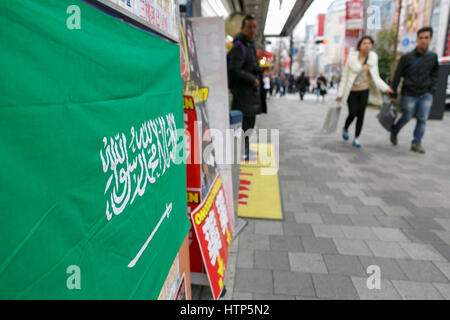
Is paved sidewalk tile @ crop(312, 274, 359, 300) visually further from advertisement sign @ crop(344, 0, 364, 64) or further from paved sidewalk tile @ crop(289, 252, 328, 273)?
advertisement sign @ crop(344, 0, 364, 64)

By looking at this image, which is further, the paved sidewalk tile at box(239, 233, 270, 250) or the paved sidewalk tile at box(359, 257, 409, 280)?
the paved sidewalk tile at box(239, 233, 270, 250)

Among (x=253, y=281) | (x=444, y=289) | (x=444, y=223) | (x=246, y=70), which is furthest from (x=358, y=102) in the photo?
(x=253, y=281)

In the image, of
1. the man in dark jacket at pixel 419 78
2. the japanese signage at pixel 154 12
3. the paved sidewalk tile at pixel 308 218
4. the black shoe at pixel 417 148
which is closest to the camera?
the japanese signage at pixel 154 12

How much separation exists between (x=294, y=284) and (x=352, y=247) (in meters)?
0.85

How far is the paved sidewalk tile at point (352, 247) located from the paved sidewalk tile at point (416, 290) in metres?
0.43

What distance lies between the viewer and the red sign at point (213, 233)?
6.38ft

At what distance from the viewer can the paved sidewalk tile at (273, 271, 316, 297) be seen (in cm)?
227

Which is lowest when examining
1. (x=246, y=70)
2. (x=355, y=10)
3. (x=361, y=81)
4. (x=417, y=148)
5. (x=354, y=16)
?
(x=417, y=148)

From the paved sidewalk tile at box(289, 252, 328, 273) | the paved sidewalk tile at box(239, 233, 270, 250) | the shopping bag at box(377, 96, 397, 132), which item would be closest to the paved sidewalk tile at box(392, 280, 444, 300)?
the paved sidewalk tile at box(289, 252, 328, 273)

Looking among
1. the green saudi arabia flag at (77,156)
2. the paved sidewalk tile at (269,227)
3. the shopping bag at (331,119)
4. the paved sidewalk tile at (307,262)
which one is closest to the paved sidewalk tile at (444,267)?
the paved sidewalk tile at (307,262)

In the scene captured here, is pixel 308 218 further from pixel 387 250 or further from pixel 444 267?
pixel 444 267

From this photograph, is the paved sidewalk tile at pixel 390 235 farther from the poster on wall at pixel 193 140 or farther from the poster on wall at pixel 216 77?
the poster on wall at pixel 193 140

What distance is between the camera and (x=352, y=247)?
9.48 feet

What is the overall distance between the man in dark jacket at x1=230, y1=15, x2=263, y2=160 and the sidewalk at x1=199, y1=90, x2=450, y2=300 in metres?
1.26
